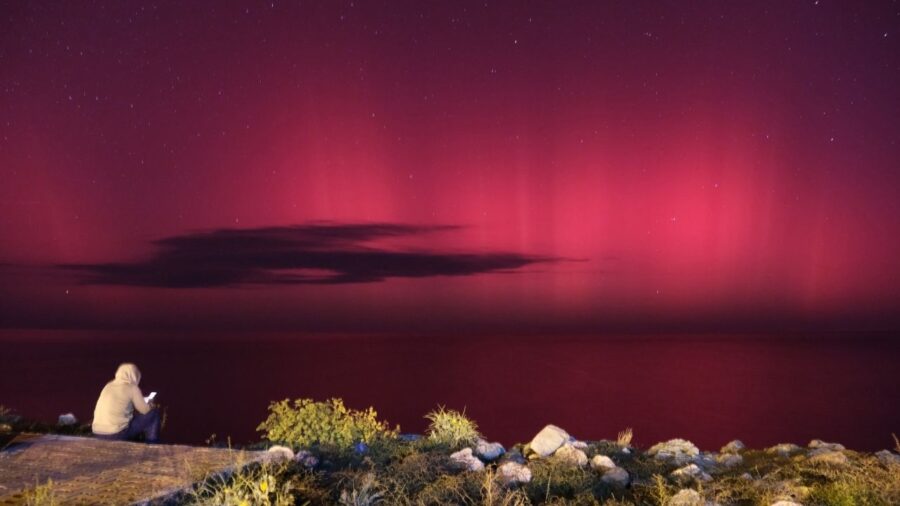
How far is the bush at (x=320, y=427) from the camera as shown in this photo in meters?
9.87

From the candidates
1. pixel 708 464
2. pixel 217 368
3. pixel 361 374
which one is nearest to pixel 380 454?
pixel 708 464

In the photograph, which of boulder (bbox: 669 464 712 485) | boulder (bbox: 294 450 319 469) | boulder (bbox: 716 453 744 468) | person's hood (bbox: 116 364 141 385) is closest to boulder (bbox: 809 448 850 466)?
boulder (bbox: 716 453 744 468)

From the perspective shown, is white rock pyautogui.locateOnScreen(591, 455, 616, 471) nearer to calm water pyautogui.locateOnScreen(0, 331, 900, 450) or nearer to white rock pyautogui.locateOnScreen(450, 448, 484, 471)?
white rock pyautogui.locateOnScreen(450, 448, 484, 471)

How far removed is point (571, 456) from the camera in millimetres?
8664

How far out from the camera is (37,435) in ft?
27.0

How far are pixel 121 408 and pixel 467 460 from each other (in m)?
4.43

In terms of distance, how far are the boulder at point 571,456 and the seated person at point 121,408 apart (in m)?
5.36

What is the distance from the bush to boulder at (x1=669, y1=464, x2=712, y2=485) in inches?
161

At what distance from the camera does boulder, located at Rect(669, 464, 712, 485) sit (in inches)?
314

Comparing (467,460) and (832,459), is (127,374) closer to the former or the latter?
(467,460)

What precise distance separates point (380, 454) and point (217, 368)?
67.2 m

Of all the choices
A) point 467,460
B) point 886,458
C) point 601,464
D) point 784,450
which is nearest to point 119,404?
point 467,460

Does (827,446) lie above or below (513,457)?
below

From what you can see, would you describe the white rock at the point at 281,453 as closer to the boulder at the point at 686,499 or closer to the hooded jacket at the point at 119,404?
the hooded jacket at the point at 119,404
